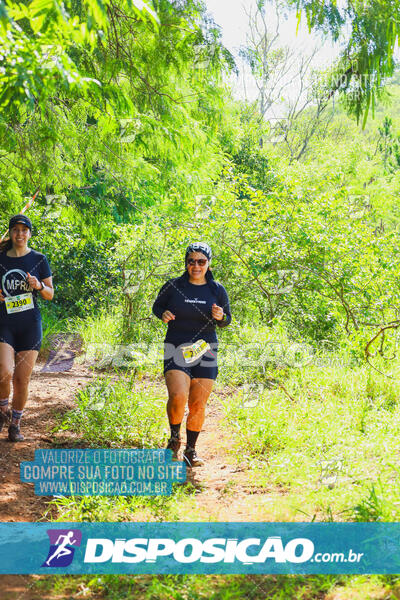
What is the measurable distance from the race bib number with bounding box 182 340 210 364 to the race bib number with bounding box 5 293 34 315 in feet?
4.71

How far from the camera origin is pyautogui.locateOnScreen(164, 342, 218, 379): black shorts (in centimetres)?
462

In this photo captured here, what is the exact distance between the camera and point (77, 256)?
12.5 meters

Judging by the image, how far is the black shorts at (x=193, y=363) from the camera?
4.62m

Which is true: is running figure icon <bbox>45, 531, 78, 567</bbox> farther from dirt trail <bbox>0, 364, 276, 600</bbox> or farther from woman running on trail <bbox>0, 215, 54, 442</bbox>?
woman running on trail <bbox>0, 215, 54, 442</bbox>

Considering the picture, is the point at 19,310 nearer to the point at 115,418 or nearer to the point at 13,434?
the point at 13,434

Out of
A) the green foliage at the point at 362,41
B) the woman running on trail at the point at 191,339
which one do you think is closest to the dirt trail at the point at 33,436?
the woman running on trail at the point at 191,339

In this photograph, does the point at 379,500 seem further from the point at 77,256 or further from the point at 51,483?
the point at 77,256

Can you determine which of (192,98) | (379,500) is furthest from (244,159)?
(379,500)

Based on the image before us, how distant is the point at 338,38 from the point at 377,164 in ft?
87.9

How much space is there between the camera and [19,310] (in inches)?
196

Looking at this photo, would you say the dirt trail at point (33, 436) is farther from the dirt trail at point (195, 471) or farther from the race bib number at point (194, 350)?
the race bib number at point (194, 350)

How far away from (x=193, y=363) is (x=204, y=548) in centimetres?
165

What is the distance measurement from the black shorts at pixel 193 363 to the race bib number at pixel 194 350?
0.18 feet

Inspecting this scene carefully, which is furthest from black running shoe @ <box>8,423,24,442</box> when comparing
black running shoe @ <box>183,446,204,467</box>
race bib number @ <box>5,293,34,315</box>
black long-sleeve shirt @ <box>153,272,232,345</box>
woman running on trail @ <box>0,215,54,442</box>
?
black long-sleeve shirt @ <box>153,272,232,345</box>
